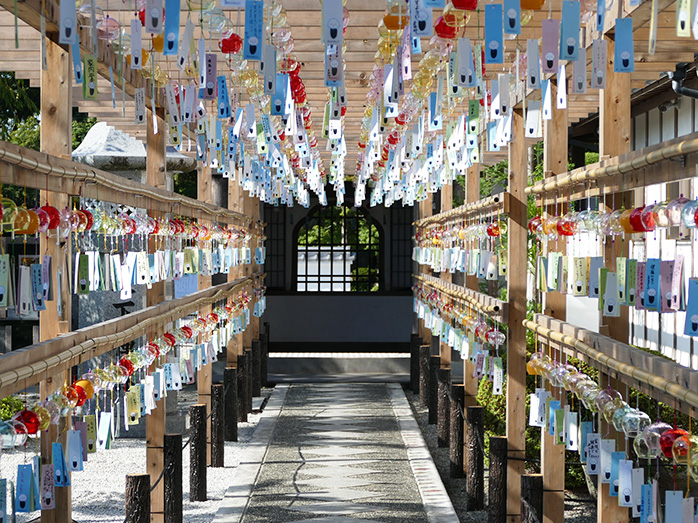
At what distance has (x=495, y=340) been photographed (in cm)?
556

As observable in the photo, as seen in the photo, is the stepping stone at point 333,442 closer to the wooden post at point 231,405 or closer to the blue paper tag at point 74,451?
the wooden post at point 231,405

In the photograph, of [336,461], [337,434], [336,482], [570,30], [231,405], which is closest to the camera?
[570,30]

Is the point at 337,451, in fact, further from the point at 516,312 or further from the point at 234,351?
the point at 516,312

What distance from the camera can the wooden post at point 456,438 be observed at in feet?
23.7

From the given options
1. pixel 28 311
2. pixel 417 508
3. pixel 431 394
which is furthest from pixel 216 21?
pixel 431 394

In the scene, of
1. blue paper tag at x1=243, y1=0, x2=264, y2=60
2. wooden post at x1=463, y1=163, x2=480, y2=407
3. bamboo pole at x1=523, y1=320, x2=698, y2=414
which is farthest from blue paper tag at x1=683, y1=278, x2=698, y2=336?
wooden post at x1=463, y1=163, x2=480, y2=407

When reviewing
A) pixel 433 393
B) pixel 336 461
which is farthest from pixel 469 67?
pixel 433 393

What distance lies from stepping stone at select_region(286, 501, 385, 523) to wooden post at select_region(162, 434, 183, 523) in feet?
4.01

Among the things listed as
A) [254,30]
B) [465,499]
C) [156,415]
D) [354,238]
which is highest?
[254,30]

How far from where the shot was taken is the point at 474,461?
6211mm

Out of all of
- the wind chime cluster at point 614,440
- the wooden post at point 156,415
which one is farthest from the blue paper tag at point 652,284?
the wooden post at point 156,415

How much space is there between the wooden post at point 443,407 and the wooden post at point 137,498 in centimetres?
441

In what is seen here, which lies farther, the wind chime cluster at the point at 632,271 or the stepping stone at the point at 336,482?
the stepping stone at the point at 336,482

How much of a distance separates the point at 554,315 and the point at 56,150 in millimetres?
2511
